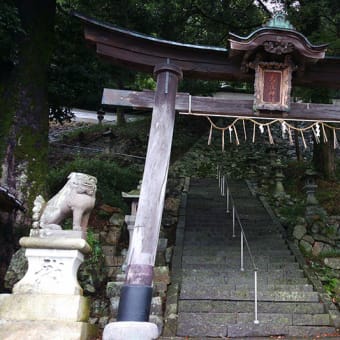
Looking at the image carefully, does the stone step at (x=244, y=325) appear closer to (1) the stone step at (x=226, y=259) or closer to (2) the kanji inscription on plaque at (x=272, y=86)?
(1) the stone step at (x=226, y=259)

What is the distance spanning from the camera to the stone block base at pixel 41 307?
5191mm

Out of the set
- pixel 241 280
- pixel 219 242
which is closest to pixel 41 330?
pixel 241 280

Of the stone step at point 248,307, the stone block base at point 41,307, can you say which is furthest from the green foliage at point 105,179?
the stone block base at point 41,307

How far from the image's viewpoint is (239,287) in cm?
746

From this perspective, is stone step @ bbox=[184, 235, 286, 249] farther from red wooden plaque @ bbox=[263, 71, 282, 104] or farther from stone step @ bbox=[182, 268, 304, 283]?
red wooden plaque @ bbox=[263, 71, 282, 104]

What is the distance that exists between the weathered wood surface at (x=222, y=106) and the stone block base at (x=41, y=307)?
2.90 metres

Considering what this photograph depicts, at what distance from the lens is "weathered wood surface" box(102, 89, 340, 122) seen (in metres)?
6.49

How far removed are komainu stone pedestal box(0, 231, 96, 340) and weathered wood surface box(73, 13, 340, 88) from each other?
2904 mm

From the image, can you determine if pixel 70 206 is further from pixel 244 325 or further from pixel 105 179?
pixel 105 179

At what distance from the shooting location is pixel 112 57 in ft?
22.1

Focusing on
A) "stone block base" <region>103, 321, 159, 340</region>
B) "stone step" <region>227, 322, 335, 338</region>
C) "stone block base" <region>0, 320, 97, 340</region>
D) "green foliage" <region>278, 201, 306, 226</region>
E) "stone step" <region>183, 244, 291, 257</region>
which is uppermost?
"green foliage" <region>278, 201, 306, 226</region>

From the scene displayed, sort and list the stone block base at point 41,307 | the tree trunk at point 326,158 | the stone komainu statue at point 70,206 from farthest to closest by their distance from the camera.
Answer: the tree trunk at point 326,158 → the stone komainu statue at point 70,206 → the stone block base at point 41,307

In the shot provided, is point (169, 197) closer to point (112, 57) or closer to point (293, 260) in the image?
point (293, 260)

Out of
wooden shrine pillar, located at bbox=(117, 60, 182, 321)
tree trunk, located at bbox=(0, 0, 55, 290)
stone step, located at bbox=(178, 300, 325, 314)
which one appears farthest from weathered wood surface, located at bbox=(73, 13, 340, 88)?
stone step, located at bbox=(178, 300, 325, 314)
